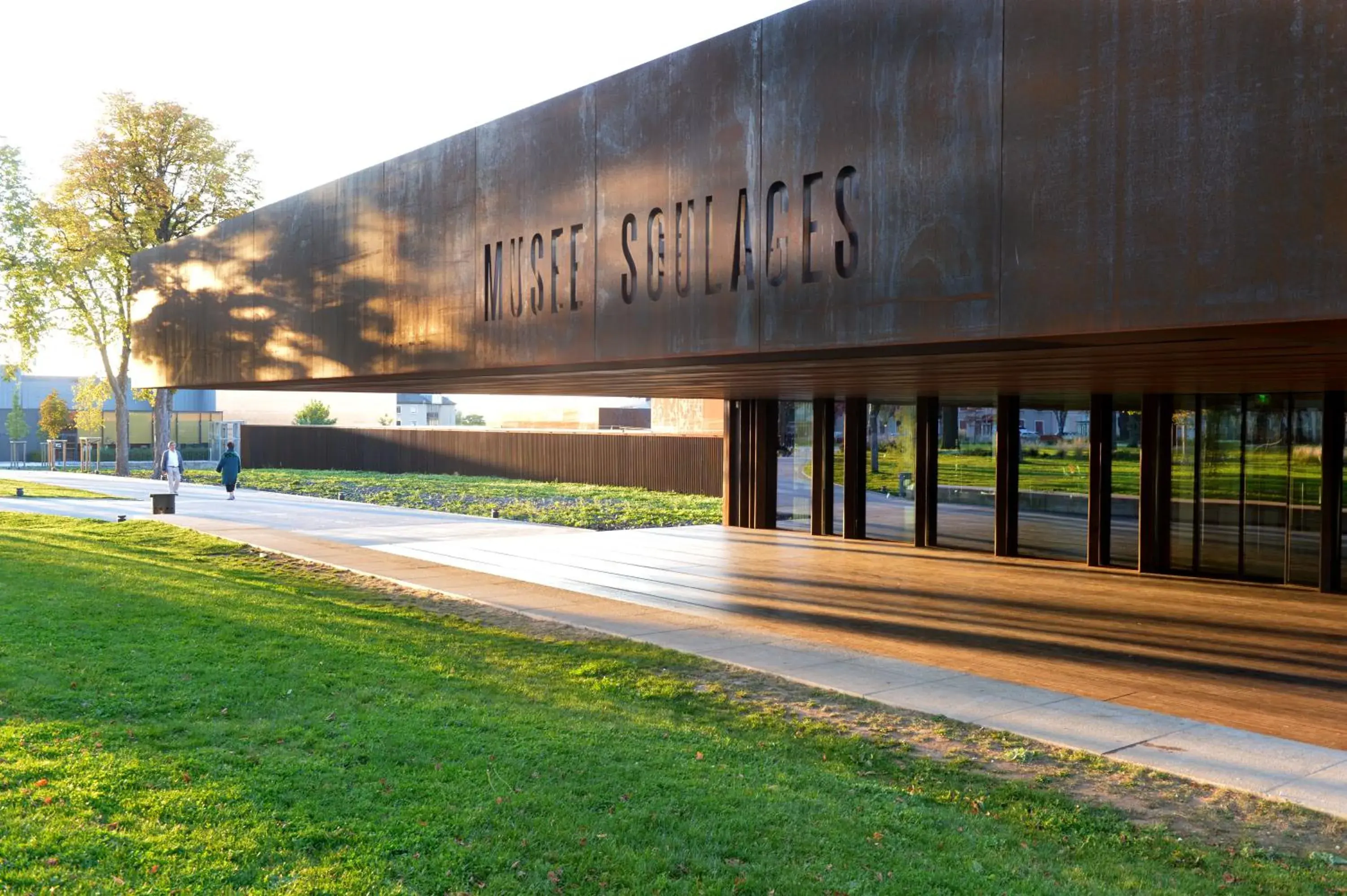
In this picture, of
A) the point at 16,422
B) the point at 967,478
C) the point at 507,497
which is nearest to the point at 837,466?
the point at 967,478

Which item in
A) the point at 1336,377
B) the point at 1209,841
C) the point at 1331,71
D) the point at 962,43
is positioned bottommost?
the point at 1209,841

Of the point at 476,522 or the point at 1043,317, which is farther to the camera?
the point at 476,522

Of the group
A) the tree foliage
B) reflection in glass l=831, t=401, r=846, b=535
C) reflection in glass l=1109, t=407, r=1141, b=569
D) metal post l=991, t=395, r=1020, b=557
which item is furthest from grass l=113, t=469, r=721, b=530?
the tree foliage

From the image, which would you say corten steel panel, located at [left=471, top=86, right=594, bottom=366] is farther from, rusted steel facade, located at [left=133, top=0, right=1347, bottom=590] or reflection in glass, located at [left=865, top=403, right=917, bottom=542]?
reflection in glass, located at [left=865, top=403, right=917, bottom=542]

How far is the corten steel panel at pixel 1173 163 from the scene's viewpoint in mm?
6820

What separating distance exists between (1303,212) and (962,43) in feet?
9.83

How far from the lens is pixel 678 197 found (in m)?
11.2

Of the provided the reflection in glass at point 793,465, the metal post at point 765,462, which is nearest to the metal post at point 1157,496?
the reflection in glass at point 793,465

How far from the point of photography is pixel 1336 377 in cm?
1280

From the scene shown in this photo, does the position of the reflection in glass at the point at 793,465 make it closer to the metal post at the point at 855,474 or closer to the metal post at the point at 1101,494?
the metal post at the point at 855,474

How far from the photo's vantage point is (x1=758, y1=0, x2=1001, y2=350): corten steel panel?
28.1ft

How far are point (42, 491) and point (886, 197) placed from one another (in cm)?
3195

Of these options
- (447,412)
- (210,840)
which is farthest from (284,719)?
(447,412)

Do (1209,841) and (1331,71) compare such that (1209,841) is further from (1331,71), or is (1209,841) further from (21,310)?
(21,310)
